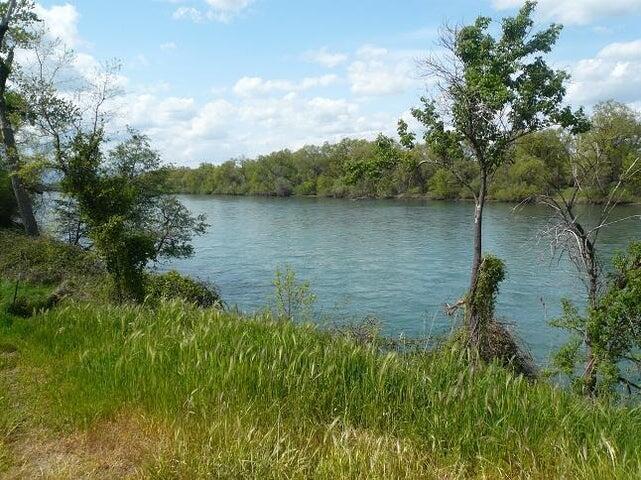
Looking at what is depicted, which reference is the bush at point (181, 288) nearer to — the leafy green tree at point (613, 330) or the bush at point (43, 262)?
the bush at point (43, 262)

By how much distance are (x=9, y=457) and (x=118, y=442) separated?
0.75m

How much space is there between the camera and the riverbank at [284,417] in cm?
386

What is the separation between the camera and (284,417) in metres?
4.58

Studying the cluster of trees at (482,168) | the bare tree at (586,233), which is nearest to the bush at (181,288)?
the cluster of trees at (482,168)

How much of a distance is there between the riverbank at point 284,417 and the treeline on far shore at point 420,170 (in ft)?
37.2

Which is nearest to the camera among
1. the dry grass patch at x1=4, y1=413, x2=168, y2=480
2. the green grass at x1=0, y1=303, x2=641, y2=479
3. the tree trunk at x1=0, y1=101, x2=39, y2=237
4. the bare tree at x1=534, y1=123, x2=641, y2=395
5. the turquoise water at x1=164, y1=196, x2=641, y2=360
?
the green grass at x1=0, y1=303, x2=641, y2=479

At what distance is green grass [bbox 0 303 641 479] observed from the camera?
3.83 meters

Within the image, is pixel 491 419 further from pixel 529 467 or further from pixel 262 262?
pixel 262 262

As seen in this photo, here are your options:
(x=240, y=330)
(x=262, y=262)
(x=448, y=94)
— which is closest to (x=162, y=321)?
(x=240, y=330)

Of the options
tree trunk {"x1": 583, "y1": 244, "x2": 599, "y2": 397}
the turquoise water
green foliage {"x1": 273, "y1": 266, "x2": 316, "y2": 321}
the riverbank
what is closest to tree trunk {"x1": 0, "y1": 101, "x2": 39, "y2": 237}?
the turquoise water

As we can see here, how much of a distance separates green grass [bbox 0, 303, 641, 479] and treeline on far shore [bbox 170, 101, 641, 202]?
11265mm

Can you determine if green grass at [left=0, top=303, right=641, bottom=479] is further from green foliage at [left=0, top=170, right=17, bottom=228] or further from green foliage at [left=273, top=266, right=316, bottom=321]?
green foliage at [left=0, top=170, right=17, bottom=228]

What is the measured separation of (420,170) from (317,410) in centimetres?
9246

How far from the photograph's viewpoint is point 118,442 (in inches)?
173
